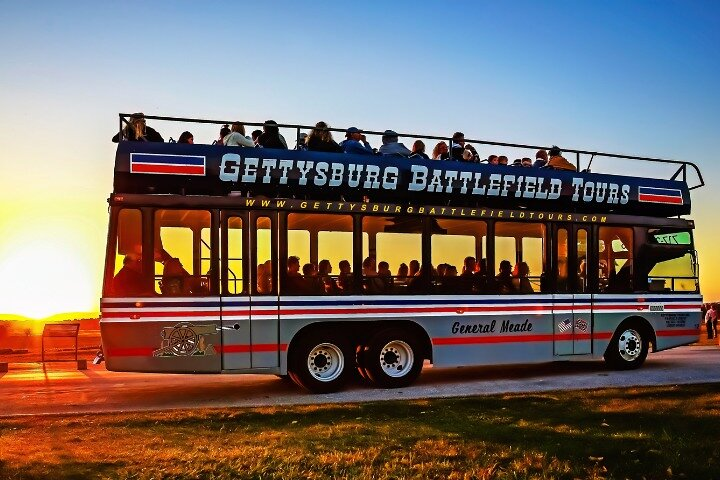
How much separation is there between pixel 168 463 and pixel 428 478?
8.02 feet

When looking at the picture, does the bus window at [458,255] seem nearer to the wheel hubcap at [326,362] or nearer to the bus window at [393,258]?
the bus window at [393,258]

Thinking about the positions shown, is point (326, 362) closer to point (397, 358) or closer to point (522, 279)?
point (397, 358)

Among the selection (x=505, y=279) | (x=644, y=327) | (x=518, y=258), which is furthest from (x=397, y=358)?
(x=644, y=327)

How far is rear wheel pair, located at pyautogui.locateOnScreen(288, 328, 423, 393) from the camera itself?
13.2 m

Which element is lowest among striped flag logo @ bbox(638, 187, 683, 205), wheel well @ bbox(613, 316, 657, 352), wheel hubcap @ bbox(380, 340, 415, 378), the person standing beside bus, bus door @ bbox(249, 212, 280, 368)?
the person standing beside bus

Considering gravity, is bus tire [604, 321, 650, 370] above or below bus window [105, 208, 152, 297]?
below

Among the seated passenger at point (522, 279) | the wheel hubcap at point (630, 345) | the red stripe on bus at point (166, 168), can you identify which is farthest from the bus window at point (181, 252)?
the wheel hubcap at point (630, 345)

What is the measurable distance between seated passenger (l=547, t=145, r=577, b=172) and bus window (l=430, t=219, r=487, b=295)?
94.7 inches

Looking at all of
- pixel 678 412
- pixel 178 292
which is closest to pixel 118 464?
pixel 178 292

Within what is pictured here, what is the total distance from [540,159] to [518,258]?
2.34m

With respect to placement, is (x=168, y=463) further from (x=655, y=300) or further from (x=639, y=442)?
(x=655, y=300)

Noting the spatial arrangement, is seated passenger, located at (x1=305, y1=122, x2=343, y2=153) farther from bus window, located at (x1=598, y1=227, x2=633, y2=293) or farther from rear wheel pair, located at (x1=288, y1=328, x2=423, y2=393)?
bus window, located at (x1=598, y1=227, x2=633, y2=293)

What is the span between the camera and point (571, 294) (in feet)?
51.1

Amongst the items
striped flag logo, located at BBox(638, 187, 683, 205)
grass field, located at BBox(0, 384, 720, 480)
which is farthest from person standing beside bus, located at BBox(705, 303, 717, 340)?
grass field, located at BBox(0, 384, 720, 480)
